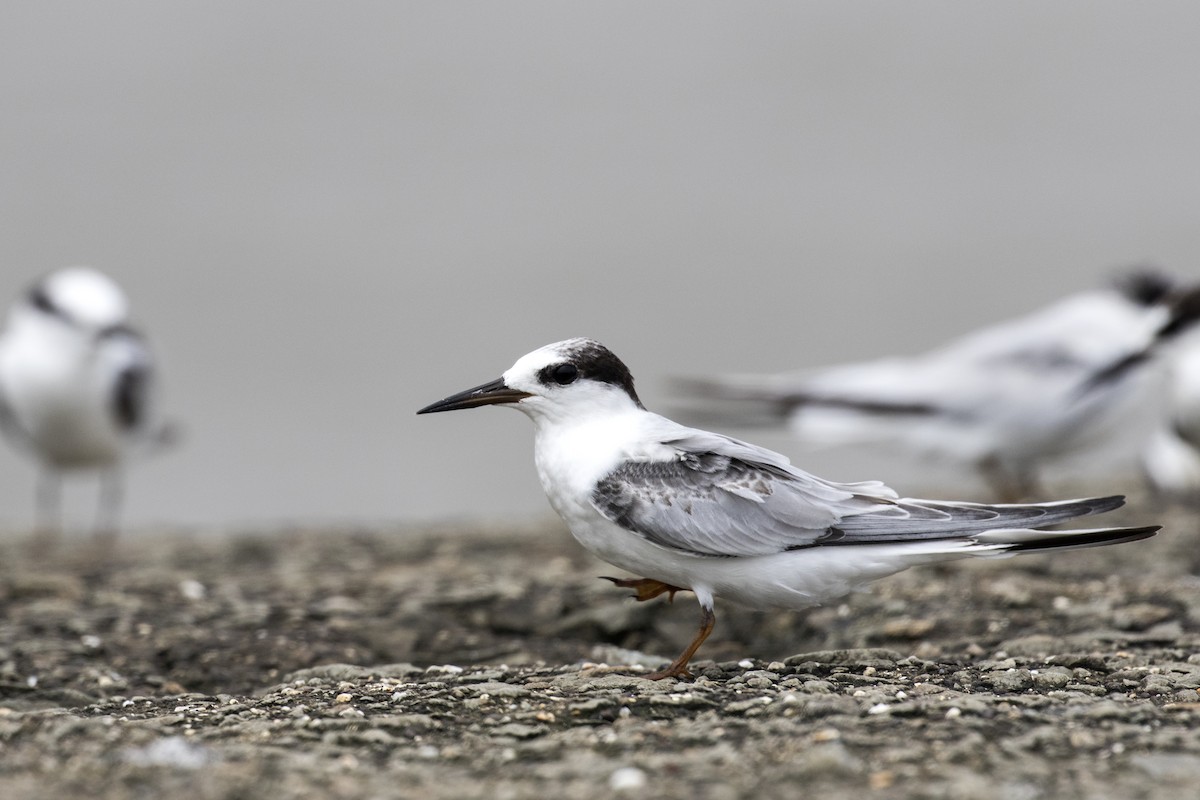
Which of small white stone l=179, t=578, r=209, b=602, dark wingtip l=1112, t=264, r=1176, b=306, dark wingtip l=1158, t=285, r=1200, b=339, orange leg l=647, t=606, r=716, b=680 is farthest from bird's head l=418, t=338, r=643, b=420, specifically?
dark wingtip l=1112, t=264, r=1176, b=306

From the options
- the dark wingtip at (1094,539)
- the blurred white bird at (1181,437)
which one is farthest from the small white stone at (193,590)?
the blurred white bird at (1181,437)

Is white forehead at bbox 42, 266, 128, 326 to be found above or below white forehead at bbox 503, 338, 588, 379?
above

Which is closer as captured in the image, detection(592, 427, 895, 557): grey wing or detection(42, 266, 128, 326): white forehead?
detection(592, 427, 895, 557): grey wing

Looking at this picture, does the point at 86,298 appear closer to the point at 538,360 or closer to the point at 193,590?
the point at 193,590

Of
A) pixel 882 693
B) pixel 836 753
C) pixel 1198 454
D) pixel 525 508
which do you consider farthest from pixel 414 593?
pixel 525 508

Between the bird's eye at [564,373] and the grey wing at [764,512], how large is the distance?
286mm

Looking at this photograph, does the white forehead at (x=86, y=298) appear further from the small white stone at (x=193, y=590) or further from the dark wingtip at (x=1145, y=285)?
the dark wingtip at (x=1145, y=285)

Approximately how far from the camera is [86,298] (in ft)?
30.8

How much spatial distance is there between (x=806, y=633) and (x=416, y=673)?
1.38 meters

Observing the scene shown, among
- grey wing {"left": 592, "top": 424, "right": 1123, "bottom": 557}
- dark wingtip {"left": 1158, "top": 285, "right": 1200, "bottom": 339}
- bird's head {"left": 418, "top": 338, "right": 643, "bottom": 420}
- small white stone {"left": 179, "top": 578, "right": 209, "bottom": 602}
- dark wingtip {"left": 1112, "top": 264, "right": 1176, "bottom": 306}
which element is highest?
dark wingtip {"left": 1112, "top": 264, "right": 1176, "bottom": 306}

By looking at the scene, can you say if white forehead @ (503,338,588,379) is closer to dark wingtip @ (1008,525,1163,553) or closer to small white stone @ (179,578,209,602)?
dark wingtip @ (1008,525,1163,553)

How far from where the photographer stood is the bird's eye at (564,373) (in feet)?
12.2

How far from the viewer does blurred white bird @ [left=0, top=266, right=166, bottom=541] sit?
29.8ft

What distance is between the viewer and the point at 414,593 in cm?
509
